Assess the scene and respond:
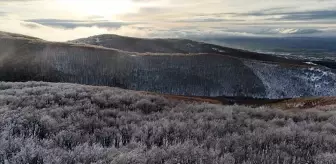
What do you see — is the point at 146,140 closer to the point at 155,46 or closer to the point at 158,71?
the point at 158,71

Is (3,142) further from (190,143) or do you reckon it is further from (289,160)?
(289,160)

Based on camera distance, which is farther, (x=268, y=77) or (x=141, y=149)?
(x=268, y=77)

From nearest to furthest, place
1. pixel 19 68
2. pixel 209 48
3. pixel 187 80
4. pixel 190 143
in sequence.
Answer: pixel 190 143 < pixel 19 68 < pixel 187 80 < pixel 209 48

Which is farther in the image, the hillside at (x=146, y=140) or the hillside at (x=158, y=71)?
the hillside at (x=158, y=71)

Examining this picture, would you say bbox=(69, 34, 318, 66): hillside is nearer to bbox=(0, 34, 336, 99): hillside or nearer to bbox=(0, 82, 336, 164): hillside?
bbox=(0, 34, 336, 99): hillside

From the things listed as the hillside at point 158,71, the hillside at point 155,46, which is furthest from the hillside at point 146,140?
the hillside at point 155,46

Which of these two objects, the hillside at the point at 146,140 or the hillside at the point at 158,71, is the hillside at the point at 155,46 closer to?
the hillside at the point at 158,71

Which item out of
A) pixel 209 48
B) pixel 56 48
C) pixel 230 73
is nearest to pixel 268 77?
pixel 230 73

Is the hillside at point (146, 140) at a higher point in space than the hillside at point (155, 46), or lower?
higher

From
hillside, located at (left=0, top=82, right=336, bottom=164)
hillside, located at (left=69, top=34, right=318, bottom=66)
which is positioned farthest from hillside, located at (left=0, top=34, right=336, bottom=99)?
hillside, located at (left=69, top=34, right=318, bottom=66)
